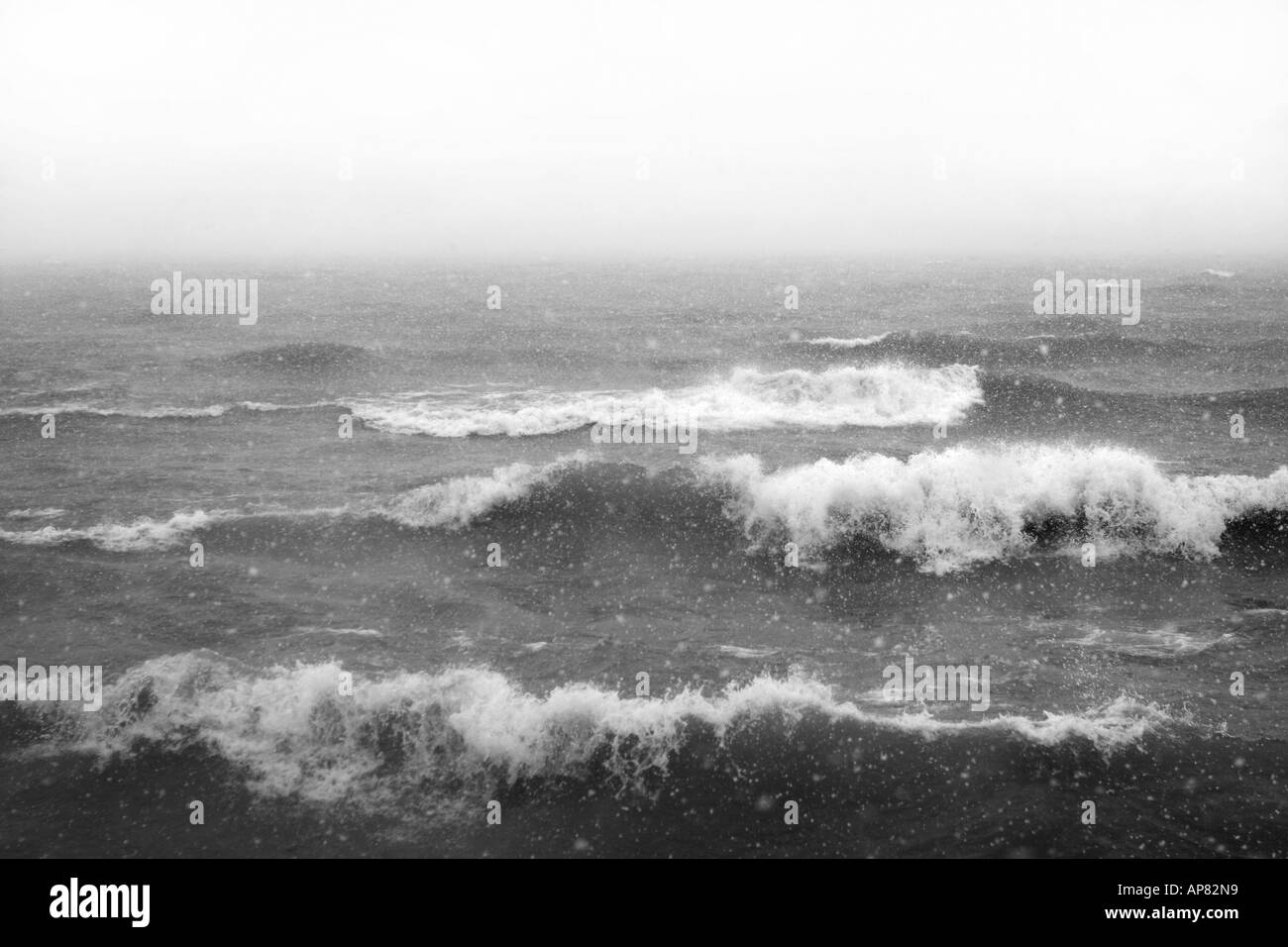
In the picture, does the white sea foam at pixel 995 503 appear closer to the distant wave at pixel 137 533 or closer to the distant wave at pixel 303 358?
the distant wave at pixel 137 533

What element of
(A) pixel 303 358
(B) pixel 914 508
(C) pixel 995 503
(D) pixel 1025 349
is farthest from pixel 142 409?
(D) pixel 1025 349

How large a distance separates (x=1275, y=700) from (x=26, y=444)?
2708 cm

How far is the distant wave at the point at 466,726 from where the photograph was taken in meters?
A: 8.91

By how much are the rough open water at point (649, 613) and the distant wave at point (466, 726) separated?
0.05 meters

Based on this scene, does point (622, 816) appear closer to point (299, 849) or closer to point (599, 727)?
point (599, 727)

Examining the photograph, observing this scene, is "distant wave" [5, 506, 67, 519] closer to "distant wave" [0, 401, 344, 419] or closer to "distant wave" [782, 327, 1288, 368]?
"distant wave" [0, 401, 344, 419]

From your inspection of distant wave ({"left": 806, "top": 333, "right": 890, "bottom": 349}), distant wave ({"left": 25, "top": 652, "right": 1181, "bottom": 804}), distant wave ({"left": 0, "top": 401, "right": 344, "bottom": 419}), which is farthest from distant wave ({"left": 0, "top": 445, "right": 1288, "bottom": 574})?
distant wave ({"left": 806, "top": 333, "right": 890, "bottom": 349})

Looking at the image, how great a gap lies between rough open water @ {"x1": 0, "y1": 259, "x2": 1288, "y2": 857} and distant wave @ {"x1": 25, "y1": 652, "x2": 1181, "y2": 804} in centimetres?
5

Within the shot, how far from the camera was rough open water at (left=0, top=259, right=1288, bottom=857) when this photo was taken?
Result: 8.33m

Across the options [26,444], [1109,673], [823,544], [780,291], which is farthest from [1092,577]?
[780,291]

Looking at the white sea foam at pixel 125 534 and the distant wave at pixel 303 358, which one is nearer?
the white sea foam at pixel 125 534

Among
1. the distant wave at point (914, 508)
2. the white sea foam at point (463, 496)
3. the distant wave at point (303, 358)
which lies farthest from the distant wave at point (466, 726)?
the distant wave at point (303, 358)

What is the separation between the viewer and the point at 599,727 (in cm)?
945

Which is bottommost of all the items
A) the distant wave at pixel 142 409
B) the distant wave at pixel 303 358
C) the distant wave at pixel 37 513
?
the distant wave at pixel 37 513
